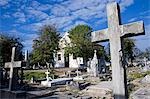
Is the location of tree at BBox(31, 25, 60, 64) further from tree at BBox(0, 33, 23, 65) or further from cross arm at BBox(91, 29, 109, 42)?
cross arm at BBox(91, 29, 109, 42)

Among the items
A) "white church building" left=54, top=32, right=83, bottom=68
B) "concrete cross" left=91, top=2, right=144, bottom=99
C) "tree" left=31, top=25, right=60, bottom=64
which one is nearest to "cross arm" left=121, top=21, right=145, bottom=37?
"concrete cross" left=91, top=2, right=144, bottom=99

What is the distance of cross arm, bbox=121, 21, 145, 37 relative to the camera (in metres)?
4.49

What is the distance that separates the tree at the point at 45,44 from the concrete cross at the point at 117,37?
128ft

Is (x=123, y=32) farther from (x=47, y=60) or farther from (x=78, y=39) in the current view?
(x=78, y=39)

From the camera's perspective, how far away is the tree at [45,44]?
43.7 m

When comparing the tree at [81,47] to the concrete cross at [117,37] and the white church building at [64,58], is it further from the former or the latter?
the concrete cross at [117,37]

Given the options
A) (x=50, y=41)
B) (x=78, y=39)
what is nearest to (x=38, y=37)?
(x=50, y=41)

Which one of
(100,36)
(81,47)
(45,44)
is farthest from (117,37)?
(81,47)

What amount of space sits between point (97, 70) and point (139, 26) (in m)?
23.0

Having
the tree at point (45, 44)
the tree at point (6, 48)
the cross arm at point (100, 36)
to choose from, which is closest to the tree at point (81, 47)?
the tree at point (45, 44)

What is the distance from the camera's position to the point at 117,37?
473 cm

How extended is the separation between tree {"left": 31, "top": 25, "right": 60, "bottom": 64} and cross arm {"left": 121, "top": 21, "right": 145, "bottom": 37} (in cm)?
3909

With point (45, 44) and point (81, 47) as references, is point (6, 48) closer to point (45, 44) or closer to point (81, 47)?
point (45, 44)

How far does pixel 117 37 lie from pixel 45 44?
39710mm
